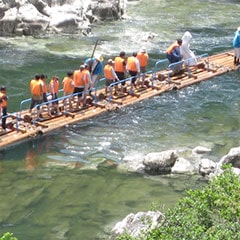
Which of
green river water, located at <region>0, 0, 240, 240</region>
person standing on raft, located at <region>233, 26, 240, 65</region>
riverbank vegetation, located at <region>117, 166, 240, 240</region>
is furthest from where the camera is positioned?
person standing on raft, located at <region>233, 26, 240, 65</region>

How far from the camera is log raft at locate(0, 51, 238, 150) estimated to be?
68.9ft

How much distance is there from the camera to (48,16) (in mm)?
40688

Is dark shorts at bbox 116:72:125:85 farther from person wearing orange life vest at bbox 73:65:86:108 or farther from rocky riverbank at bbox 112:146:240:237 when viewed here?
rocky riverbank at bbox 112:146:240:237

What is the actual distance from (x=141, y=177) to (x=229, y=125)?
6545 millimetres

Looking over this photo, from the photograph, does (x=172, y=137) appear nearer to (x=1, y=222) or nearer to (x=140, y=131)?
(x=140, y=131)

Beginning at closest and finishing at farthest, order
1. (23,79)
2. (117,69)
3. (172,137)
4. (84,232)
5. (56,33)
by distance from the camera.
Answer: (84,232), (172,137), (117,69), (23,79), (56,33)

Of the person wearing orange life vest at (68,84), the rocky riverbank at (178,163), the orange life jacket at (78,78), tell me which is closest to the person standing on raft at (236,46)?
the orange life jacket at (78,78)

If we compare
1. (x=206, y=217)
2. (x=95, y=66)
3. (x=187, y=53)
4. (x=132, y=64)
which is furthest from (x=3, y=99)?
(x=206, y=217)

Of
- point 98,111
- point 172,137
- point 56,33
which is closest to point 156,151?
point 172,137

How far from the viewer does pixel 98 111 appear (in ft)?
77.3

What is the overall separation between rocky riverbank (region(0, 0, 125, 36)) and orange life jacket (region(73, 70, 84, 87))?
1688 centimetres

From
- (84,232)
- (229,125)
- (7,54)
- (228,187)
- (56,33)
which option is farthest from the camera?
(56,33)

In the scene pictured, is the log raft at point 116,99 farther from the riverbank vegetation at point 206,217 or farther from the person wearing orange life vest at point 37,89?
the riverbank vegetation at point 206,217

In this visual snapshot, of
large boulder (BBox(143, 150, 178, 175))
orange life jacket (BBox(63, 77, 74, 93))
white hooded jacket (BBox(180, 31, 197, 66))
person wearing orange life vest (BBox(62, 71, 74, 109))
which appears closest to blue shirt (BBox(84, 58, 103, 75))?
person wearing orange life vest (BBox(62, 71, 74, 109))
